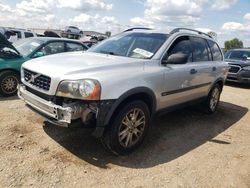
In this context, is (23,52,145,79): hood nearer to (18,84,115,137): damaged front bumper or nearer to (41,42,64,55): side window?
(18,84,115,137): damaged front bumper

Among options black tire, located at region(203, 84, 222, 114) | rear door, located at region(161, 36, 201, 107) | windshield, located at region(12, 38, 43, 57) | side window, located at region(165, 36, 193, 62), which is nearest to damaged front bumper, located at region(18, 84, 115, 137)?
rear door, located at region(161, 36, 201, 107)

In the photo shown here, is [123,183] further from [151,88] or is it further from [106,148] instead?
[151,88]

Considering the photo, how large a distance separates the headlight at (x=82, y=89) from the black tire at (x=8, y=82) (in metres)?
3.72

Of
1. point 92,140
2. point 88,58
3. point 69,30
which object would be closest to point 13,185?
point 92,140

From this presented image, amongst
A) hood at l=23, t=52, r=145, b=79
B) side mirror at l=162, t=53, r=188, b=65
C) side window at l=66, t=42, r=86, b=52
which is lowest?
side window at l=66, t=42, r=86, b=52

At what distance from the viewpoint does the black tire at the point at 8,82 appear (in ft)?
22.4

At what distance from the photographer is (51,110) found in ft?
12.5

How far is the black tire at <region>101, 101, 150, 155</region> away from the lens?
396 cm

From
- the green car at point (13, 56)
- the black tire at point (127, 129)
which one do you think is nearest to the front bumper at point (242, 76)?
the green car at point (13, 56)

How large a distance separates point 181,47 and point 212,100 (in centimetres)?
221

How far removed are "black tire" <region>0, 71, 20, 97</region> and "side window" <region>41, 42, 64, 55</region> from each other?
1.11 metres

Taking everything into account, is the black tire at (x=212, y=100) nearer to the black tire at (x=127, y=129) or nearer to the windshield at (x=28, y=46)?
the black tire at (x=127, y=129)

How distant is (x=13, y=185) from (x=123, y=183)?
4.16 feet

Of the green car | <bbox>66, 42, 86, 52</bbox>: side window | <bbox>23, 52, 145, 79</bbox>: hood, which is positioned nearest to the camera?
<bbox>23, 52, 145, 79</bbox>: hood
